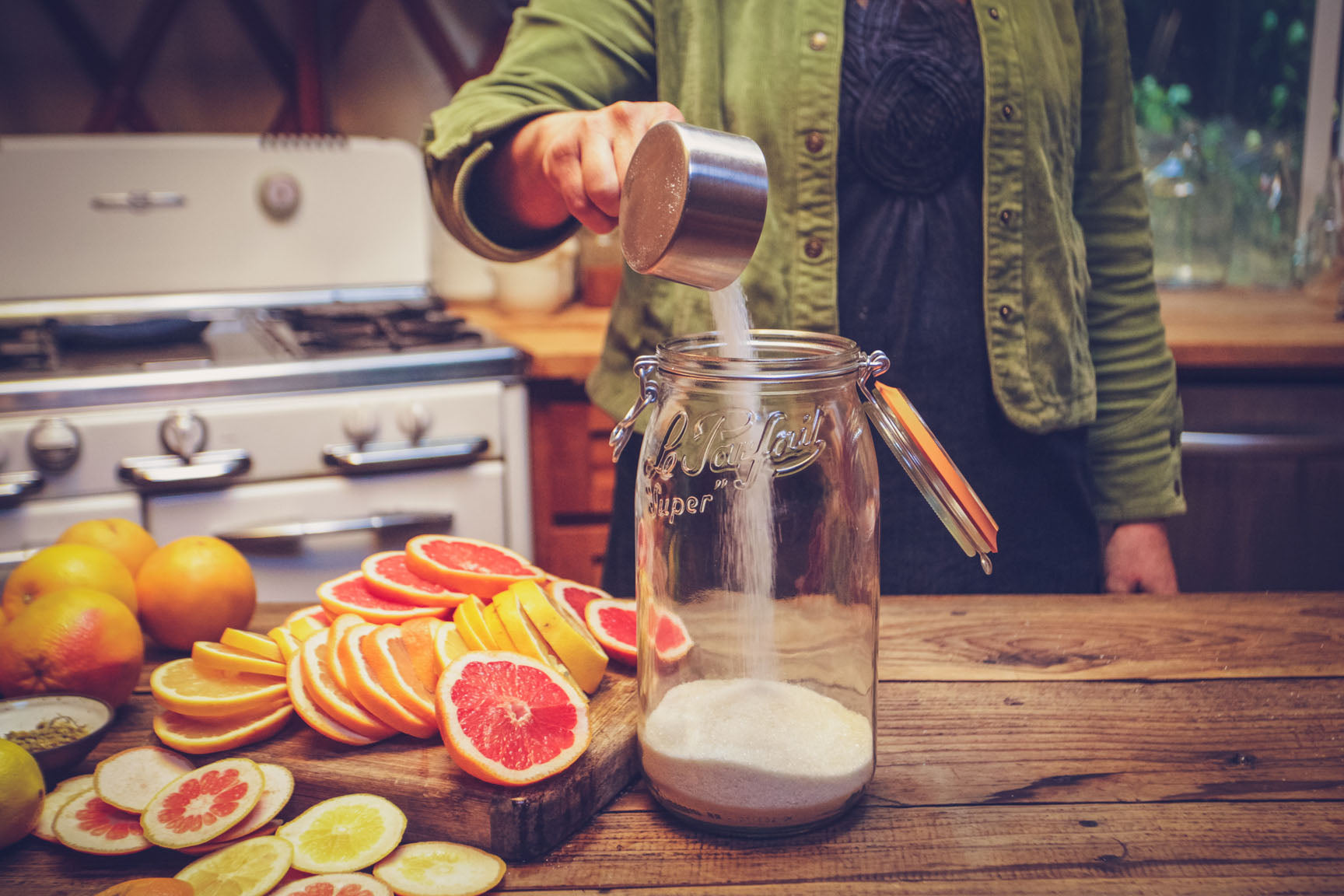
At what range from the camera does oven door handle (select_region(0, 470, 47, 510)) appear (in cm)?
119

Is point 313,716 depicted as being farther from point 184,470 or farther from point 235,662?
point 184,470

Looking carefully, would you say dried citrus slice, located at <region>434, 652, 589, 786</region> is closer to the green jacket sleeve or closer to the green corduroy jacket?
the green corduroy jacket

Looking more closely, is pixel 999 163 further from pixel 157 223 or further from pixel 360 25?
pixel 360 25

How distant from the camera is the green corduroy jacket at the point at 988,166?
0.82 m

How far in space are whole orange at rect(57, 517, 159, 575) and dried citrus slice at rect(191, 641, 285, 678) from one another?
0.47 feet

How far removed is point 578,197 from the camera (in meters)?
0.60

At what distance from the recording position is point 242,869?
44cm

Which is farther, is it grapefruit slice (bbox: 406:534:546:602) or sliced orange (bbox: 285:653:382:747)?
grapefruit slice (bbox: 406:534:546:602)

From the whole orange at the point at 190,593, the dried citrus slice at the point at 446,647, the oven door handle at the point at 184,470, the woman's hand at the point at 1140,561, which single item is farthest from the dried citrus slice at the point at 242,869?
the oven door handle at the point at 184,470

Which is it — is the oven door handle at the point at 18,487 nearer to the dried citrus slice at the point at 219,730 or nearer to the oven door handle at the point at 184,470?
the oven door handle at the point at 184,470

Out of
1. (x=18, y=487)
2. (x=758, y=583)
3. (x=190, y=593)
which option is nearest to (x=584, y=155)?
(x=758, y=583)

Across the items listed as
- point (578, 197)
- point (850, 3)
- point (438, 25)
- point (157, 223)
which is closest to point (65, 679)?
point (578, 197)

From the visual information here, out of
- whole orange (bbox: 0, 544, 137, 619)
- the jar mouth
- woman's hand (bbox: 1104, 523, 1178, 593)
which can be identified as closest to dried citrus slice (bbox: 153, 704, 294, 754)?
whole orange (bbox: 0, 544, 137, 619)

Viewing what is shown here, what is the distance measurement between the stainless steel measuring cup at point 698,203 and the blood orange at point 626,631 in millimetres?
171
